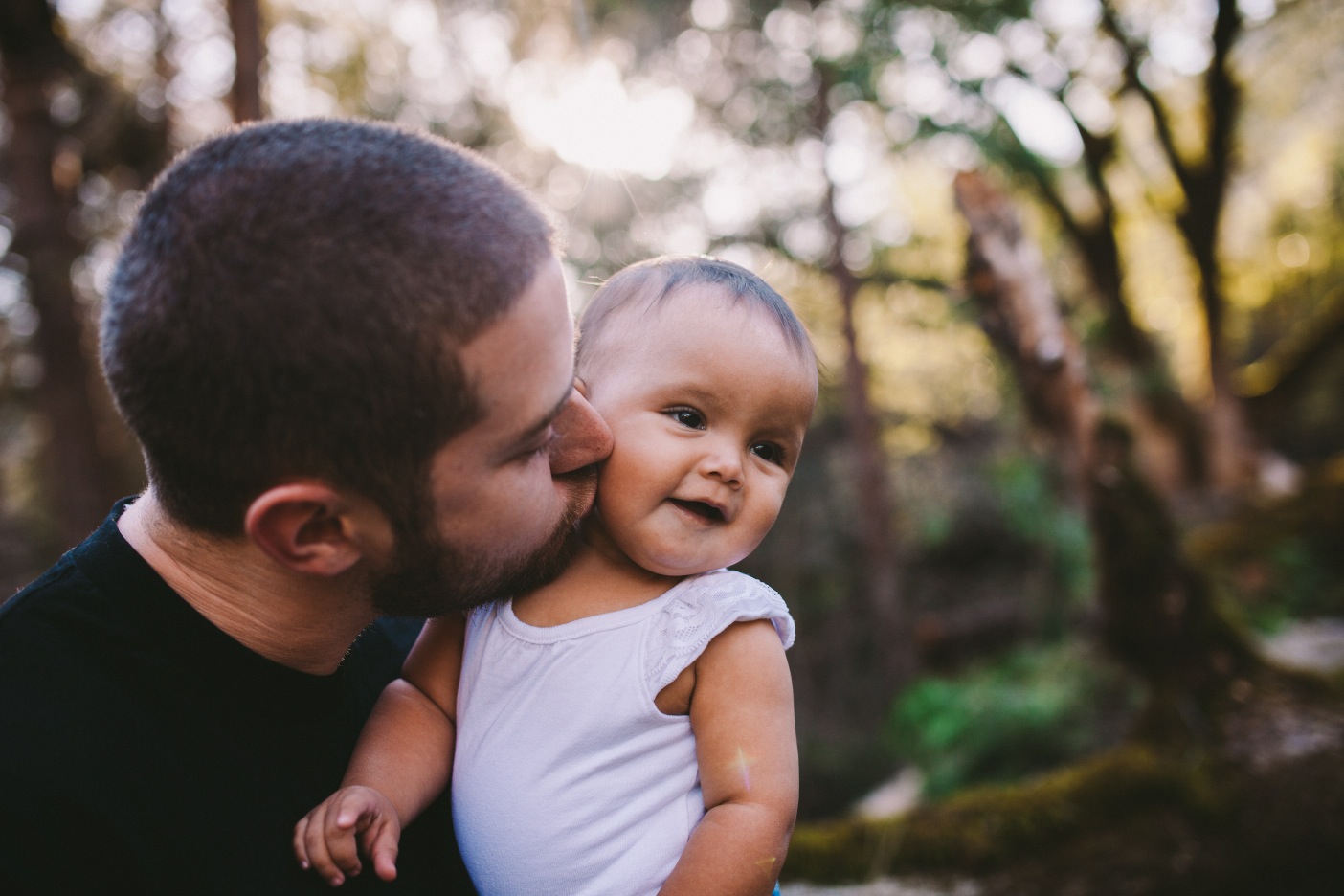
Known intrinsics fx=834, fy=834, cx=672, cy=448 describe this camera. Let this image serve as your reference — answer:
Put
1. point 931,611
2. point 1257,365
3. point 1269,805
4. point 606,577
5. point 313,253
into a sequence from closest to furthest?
1. point 313,253
2. point 606,577
3. point 1269,805
4. point 931,611
5. point 1257,365

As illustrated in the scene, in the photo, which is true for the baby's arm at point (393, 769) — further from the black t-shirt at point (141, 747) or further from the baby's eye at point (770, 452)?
the baby's eye at point (770, 452)

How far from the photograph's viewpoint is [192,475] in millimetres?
1266

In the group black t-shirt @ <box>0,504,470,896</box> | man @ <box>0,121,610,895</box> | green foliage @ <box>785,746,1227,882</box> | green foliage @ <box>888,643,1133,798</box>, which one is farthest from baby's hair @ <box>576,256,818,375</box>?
green foliage @ <box>888,643,1133,798</box>

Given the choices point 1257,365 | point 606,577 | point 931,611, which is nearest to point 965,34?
point 931,611

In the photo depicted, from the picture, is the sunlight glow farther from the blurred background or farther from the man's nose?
the man's nose

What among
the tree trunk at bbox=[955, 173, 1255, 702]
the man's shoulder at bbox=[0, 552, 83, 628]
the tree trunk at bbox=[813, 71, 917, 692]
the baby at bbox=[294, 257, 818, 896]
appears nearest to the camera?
the man's shoulder at bbox=[0, 552, 83, 628]

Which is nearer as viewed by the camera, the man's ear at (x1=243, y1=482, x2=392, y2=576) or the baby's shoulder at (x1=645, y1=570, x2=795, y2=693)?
the man's ear at (x1=243, y1=482, x2=392, y2=576)

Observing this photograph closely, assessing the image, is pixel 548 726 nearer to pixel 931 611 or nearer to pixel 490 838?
pixel 490 838

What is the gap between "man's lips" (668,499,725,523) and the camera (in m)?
1.60

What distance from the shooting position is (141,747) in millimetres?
1205

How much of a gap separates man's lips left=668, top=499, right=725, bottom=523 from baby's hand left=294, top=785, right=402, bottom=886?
74 cm

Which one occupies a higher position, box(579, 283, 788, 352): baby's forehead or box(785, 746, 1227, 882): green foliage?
box(579, 283, 788, 352): baby's forehead

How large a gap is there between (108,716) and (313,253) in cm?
72

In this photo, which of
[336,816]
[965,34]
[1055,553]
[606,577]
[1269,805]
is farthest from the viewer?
[1055,553]
